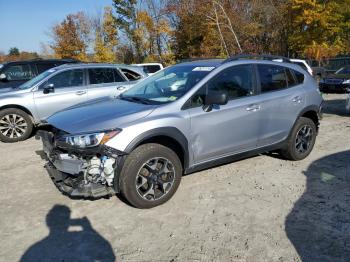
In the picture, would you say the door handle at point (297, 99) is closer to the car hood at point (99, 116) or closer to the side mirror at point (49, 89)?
the car hood at point (99, 116)

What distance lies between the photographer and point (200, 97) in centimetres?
447

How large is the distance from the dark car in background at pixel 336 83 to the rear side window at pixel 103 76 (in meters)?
10.3

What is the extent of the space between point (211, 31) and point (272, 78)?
959 inches

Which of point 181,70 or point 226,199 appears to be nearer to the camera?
point 226,199

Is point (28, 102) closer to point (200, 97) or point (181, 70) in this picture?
point (181, 70)

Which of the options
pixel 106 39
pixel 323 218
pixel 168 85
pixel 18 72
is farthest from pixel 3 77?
pixel 106 39

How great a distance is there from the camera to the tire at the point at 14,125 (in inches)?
301

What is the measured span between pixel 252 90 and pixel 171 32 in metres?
28.1

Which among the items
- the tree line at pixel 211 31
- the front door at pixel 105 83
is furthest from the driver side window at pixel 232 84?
the tree line at pixel 211 31

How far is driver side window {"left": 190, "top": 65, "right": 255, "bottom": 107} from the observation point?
4473 millimetres

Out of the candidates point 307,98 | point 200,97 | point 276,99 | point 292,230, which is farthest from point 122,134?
point 307,98

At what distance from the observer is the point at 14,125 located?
7758 millimetres

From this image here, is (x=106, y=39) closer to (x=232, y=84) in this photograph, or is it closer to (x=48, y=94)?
(x=48, y=94)

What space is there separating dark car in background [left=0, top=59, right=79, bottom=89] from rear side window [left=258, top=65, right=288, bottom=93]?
7.53 meters
